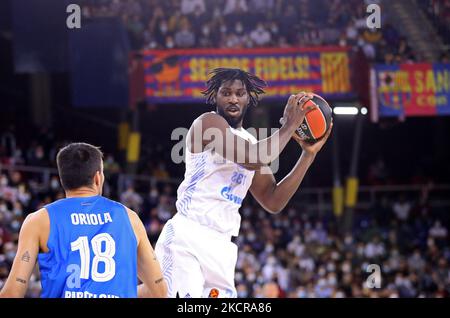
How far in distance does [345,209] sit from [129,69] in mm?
6054

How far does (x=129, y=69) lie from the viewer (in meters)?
→ 18.9

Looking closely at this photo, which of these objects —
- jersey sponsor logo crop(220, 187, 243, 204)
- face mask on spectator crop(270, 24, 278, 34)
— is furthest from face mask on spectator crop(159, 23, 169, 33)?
jersey sponsor logo crop(220, 187, 243, 204)

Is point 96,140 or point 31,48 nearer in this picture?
point 31,48

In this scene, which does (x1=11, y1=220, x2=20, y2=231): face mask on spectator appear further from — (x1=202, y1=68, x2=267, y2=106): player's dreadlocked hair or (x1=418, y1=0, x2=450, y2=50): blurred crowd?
(x1=418, y1=0, x2=450, y2=50): blurred crowd

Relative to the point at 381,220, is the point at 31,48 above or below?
Result: above

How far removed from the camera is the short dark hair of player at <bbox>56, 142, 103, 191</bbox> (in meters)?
4.79

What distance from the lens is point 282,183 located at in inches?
254

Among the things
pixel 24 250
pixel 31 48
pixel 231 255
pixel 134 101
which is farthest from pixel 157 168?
pixel 24 250

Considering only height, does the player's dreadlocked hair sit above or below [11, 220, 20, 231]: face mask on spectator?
above

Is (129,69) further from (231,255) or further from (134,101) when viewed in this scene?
(231,255)

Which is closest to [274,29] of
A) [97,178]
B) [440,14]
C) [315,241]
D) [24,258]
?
[440,14]

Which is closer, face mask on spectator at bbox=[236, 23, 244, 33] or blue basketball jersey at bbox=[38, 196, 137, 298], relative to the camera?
blue basketball jersey at bbox=[38, 196, 137, 298]

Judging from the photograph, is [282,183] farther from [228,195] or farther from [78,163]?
[78,163]
